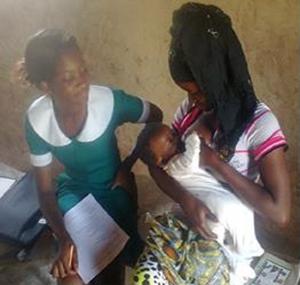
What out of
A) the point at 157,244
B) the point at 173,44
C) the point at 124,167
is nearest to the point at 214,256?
the point at 157,244

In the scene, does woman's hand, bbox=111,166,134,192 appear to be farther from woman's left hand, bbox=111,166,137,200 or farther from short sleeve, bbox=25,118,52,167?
short sleeve, bbox=25,118,52,167

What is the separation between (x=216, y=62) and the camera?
2.38 feet

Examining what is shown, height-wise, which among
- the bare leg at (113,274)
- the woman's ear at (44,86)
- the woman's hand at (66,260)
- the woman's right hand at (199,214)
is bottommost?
the bare leg at (113,274)

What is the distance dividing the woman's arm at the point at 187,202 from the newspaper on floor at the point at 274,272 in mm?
159

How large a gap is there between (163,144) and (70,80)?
17 centimetres

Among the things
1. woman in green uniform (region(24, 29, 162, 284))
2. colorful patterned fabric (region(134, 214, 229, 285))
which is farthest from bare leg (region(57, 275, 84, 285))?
colorful patterned fabric (region(134, 214, 229, 285))

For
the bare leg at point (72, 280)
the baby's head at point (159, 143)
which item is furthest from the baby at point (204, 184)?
the bare leg at point (72, 280)

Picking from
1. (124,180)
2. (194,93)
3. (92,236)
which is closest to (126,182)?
(124,180)

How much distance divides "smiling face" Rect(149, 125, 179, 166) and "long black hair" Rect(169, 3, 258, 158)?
0.25 feet

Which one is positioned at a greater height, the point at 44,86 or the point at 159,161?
the point at 44,86

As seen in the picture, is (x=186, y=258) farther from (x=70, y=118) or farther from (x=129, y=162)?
(x=70, y=118)

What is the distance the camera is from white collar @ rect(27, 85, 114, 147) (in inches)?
32.2

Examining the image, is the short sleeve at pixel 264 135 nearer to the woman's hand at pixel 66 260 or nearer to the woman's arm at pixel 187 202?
the woman's arm at pixel 187 202

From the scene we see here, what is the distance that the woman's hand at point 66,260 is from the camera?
2.77 feet
